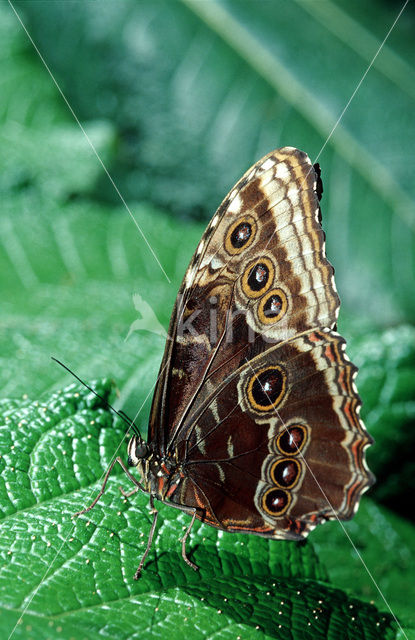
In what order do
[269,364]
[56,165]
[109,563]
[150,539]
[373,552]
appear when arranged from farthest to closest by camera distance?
[56,165] < [373,552] < [269,364] < [150,539] < [109,563]

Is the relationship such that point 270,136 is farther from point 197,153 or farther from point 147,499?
point 147,499

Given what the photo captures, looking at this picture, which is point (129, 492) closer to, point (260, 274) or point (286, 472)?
point (286, 472)

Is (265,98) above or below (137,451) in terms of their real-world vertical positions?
above

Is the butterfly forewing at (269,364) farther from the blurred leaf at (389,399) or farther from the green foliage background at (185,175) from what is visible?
the blurred leaf at (389,399)

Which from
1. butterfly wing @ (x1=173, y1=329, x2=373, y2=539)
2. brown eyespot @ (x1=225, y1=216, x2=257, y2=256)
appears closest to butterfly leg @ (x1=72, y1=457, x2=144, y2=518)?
butterfly wing @ (x1=173, y1=329, x2=373, y2=539)

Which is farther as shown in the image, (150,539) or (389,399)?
(389,399)

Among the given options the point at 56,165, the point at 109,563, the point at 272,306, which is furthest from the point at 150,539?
the point at 56,165

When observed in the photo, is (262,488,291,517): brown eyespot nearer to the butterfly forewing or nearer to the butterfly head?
the butterfly forewing

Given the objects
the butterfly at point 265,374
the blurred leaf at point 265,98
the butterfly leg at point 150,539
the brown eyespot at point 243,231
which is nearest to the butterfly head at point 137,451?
the butterfly at point 265,374
